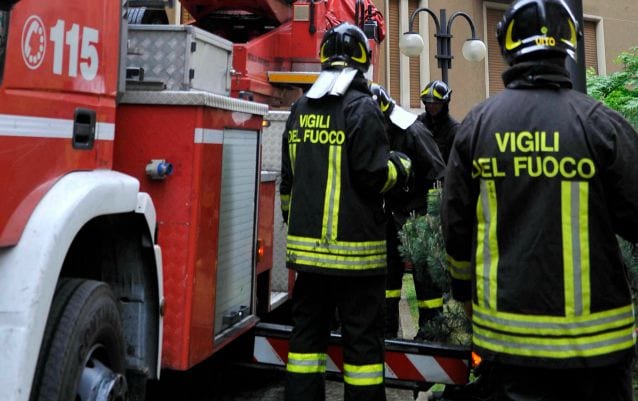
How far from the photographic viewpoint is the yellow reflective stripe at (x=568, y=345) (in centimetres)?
224

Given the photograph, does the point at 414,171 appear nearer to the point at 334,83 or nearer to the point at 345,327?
the point at 334,83

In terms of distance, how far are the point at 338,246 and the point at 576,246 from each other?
138 centimetres

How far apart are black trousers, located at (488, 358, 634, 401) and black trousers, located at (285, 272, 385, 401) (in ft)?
3.88

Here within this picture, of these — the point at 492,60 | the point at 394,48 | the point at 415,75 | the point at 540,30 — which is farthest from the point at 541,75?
the point at 492,60

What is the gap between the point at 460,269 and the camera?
103 inches

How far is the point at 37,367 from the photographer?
2.20m

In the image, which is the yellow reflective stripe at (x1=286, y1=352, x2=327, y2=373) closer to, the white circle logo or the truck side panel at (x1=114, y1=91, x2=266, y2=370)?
the truck side panel at (x1=114, y1=91, x2=266, y2=370)

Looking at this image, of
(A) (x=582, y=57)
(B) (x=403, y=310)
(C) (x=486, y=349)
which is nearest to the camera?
(C) (x=486, y=349)

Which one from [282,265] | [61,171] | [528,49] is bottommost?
[282,265]

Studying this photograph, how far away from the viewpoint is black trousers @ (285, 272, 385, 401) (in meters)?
3.50

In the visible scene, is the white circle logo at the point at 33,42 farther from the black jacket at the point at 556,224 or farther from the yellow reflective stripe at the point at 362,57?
the yellow reflective stripe at the point at 362,57

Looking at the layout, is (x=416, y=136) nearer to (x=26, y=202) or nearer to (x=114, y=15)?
(x=114, y=15)

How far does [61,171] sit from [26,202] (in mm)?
249

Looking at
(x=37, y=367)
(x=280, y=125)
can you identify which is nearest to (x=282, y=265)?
(x=280, y=125)
